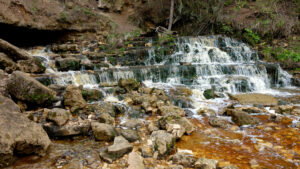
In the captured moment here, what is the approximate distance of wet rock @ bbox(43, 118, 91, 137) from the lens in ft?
12.7

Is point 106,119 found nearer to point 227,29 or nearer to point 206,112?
point 206,112

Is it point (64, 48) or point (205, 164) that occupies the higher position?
point (64, 48)

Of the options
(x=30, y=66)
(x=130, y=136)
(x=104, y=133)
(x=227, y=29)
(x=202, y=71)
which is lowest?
(x=130, y=136)

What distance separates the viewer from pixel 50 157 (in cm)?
322

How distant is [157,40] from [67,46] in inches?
209

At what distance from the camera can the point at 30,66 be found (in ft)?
25.0

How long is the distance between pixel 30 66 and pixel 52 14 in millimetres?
5110

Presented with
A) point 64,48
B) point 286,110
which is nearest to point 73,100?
point 286,110

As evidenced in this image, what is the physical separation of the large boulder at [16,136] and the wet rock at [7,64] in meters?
3.85

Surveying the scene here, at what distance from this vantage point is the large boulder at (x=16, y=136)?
2732 millimetres

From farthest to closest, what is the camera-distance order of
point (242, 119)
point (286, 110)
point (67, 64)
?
point (67, 64)
point (286, 110)
point (242, 119)

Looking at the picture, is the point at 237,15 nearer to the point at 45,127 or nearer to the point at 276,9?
the point at 276,9

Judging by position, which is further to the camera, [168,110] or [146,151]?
[168,110]

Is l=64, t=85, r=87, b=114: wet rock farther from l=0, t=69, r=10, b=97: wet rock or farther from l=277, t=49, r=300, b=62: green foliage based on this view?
l=277, t=49, r=300, b=62: green foliage
